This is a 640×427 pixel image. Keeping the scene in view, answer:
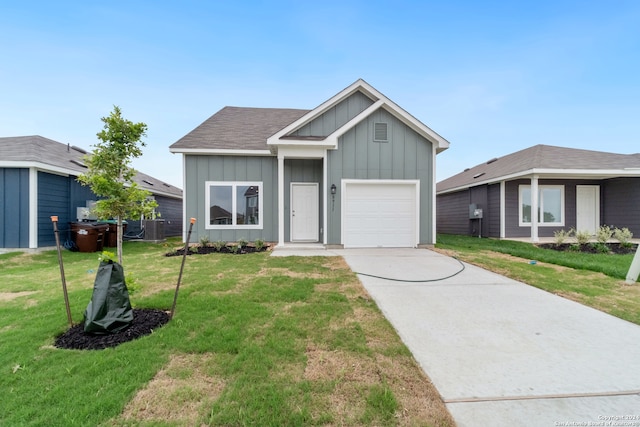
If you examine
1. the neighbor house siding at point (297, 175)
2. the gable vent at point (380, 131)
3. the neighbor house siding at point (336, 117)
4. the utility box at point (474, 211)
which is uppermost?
the neighbor house siding at point (336, 117)

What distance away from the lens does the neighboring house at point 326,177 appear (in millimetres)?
8820

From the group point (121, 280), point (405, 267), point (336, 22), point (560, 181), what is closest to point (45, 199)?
point (121, 280)

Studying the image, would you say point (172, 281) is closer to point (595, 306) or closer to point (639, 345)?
point (639, 345)

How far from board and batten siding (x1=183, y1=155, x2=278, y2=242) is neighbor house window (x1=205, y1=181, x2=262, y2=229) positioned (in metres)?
0.15

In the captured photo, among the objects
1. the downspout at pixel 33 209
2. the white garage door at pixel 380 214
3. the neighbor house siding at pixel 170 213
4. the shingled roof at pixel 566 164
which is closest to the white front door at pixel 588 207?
the shingled roof at pixel 566 164

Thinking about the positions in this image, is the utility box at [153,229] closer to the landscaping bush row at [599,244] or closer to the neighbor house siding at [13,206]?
the neighbor house siding at [13,206]

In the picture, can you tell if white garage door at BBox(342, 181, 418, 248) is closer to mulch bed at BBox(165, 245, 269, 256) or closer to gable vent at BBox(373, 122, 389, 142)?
gable vent at BBox(373, 122, 389, 142)

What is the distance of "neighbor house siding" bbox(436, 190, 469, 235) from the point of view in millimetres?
15711

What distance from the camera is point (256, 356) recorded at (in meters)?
2.48

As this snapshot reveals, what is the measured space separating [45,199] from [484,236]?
58.9 feet

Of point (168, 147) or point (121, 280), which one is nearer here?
point (121, 280)

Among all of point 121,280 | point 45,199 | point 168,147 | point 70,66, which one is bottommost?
point 121,280

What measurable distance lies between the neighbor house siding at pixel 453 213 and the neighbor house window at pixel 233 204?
1193 cm

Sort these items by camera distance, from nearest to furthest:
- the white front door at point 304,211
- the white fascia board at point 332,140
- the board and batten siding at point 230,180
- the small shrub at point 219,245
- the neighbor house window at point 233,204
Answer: the white fascia board at point 332,140 → the small shrub at point 219,245 → the board and batten siding at point 230,180 → the neighbor house window at point 233,204 → the white front door at point 304,211
